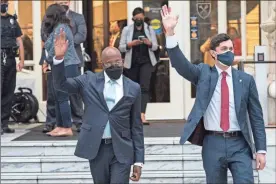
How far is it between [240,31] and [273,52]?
1178mm

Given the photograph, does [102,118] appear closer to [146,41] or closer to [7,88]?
[7,88]

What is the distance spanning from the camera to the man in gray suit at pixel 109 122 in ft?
18.8

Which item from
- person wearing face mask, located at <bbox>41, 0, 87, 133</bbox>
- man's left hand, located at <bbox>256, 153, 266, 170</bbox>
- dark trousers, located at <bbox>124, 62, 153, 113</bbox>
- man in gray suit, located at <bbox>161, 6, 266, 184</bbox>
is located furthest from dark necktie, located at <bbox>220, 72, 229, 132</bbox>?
dark trousers, located at <bbox>124, 62, 153, 113</bbox>

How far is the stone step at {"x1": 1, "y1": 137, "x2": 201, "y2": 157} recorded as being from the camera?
27.9ft

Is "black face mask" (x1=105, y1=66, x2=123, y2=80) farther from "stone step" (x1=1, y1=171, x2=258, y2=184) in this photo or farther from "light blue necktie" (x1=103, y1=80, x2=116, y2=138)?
"stone step" (x1=1, y1=171, x2=258, y2=184)

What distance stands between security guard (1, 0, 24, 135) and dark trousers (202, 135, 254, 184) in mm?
4517

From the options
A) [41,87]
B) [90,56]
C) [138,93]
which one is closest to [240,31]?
[90,56]

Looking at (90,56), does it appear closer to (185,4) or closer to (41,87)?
(41,87)

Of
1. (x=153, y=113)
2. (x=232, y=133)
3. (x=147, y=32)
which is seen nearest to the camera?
(x=232, y=133)

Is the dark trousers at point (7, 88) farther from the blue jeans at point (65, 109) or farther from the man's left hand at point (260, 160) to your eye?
the man's left hand at point (260, 160)

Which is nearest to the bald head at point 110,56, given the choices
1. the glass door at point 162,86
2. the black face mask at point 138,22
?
the black face mask at point 138,22

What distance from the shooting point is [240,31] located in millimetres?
11453

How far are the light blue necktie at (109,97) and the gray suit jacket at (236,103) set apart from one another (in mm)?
651

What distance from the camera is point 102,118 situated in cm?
576
